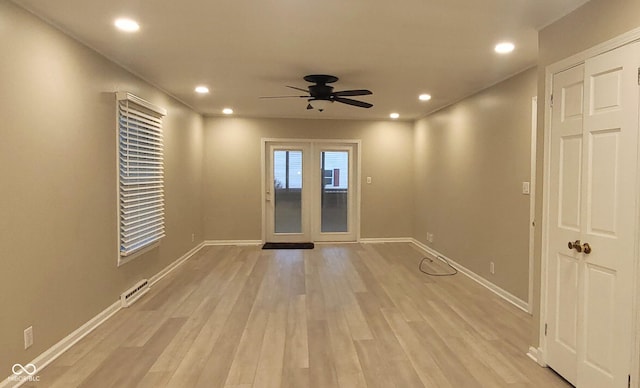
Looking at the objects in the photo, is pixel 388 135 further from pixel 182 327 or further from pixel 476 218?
pixel 182 327

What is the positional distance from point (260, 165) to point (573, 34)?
532 cm

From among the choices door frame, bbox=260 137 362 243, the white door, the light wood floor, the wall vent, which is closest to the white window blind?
the wall vent

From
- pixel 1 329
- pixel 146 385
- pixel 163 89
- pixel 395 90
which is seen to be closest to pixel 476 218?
pixel 395 90

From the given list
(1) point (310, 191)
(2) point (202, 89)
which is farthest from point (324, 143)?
(2) point (202, 89)

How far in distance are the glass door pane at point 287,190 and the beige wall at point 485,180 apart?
2.41m

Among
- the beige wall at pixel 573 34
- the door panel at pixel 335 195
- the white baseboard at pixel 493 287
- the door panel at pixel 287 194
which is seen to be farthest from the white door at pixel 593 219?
the door panel at pixel 287 194

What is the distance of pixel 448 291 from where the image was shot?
14.0ft

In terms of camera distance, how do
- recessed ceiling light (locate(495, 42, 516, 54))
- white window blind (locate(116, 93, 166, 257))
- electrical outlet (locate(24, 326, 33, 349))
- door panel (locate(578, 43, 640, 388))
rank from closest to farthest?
door panel (locate(578, 43, 640, 388)) < electrical outlet (locate(24, 326, 33, 349)) < recessed ceiling light (locate(495, 42, 516, 54)) < white window blind (locate(116, 93, 166, 257))

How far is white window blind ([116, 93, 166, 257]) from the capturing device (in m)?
3.66

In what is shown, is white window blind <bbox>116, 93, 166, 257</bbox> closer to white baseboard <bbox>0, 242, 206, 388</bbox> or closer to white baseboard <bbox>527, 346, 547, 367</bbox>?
white baseboard <bbox>0, 242, 206, 388</bbox>

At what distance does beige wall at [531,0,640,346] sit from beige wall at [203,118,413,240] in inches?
177

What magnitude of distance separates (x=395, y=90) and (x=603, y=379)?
143 inches

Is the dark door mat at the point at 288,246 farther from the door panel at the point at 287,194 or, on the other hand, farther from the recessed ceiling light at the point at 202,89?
the recessed ceiling light at the point at 202,89

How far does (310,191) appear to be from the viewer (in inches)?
281
